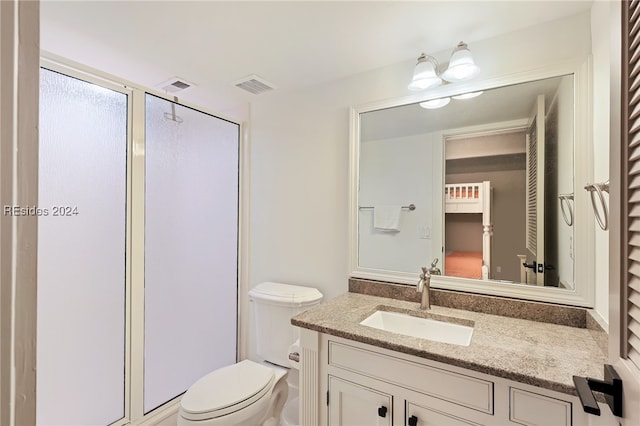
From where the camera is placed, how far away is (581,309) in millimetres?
1239

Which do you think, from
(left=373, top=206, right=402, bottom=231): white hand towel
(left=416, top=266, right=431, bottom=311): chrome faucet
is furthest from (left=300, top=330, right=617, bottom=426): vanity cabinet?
(left=373, top=206, right=402, bottom=231): white hand towel

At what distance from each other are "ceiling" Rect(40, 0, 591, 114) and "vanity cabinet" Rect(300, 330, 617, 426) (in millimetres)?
1386

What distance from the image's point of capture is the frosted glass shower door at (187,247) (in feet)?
6.00

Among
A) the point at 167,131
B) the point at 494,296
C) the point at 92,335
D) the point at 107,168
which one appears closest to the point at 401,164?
the point at 494,296

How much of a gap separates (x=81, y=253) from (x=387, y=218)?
1.62m

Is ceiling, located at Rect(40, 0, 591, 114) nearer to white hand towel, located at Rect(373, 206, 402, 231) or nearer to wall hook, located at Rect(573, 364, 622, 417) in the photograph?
white hand towel, located at Rect(373, 206, 402, 231)

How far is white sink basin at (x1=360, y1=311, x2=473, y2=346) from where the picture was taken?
52.2 inches

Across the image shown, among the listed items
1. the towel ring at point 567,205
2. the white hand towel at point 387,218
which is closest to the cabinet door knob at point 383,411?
the white hand towel at point 387,218

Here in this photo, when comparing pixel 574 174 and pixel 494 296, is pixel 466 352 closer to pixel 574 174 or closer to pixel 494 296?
pixel 494 296

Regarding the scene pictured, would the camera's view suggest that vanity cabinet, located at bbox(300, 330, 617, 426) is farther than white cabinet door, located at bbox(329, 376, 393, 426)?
No

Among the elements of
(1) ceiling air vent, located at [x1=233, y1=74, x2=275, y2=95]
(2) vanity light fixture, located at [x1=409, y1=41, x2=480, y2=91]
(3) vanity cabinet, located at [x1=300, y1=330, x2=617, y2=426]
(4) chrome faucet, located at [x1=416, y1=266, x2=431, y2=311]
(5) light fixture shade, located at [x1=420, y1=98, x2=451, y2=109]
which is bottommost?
(3) vanity cabinet, located at [x1=300, y1=330, x2=617, y2=426]

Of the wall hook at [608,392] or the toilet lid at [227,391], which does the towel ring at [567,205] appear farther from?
the toilet lid at [227,391]

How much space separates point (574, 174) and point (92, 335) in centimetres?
241

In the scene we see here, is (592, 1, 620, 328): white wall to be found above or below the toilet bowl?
above
